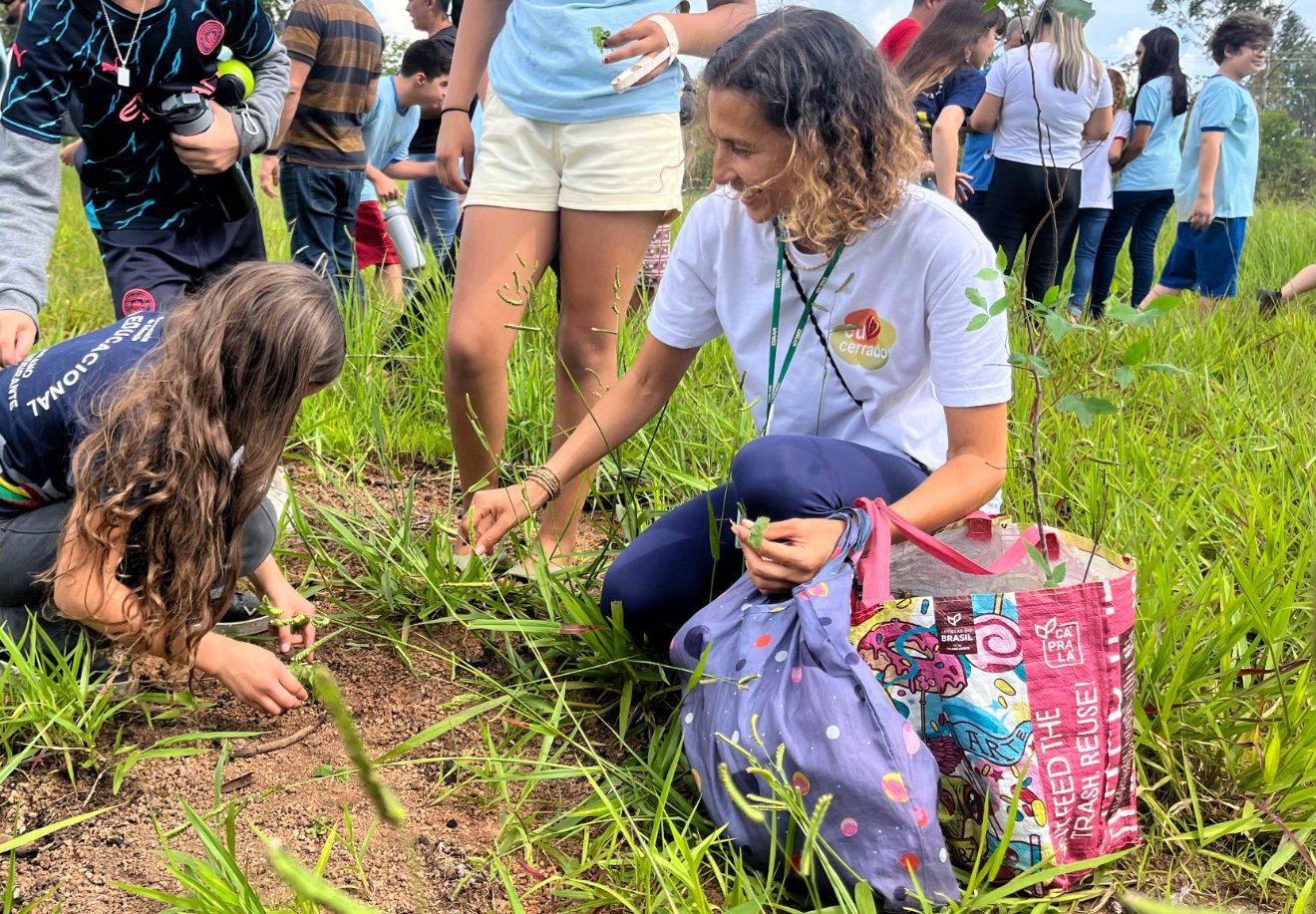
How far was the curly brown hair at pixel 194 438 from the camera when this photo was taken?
1527mm

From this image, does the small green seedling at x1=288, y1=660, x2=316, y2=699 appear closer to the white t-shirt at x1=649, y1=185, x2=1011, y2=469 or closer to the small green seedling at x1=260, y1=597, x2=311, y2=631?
the small green seedling at x1=260, y1=597, x2=311, y2=631

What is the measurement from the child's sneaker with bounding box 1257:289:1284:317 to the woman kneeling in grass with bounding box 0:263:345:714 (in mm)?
3871

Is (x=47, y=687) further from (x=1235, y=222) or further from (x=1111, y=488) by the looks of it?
(x=1235, y=222)

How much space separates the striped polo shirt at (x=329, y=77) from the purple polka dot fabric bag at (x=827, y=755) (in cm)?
303

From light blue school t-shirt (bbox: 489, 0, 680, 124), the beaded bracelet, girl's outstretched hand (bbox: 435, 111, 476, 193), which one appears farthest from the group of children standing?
the beaded bracelet

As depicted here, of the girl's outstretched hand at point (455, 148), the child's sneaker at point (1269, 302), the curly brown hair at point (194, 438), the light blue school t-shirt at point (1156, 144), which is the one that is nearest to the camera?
the curly brown hair at point (194, 438)

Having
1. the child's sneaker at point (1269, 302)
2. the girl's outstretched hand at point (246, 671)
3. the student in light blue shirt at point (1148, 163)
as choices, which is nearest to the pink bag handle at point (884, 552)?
the girl's outstretched hand at point (246, 671)

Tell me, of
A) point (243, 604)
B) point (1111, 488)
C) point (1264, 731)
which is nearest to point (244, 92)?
point (243, 604)

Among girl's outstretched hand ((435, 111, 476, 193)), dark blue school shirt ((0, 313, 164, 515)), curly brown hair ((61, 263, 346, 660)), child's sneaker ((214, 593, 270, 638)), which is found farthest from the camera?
girl's outstretched hand ((435, 111, 476, 193))

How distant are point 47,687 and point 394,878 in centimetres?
62

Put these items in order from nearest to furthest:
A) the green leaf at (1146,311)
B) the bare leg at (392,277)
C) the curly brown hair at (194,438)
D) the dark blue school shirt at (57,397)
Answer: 1. the green leaf at (1146,311)
2. the curly brown hair at (194,438)
3. the dark blue school shirt at (57,397)
4. the bare leg at (392,277)

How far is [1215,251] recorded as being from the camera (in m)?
4.74

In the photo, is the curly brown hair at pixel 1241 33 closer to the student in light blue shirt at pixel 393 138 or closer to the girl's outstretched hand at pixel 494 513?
the student in light blue shirt at pixel 393 138

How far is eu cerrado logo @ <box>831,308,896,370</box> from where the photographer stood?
1.67m
